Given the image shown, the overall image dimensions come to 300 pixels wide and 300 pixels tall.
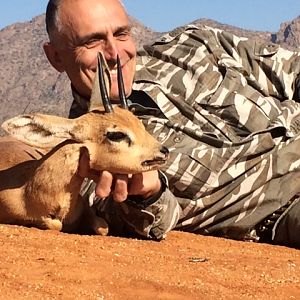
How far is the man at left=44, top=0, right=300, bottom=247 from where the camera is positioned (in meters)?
6.40

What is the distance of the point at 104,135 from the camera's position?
5.71m

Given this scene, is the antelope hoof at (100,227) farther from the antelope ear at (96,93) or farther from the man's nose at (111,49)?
the man's nose at (111,49)

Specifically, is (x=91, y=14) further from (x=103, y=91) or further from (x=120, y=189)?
(x=120, y=189)

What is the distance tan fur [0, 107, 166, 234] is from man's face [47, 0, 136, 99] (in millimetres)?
601

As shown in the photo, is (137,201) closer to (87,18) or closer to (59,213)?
(59,213)

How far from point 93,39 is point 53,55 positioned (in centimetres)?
54

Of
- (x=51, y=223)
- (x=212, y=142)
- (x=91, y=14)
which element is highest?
(x=91, y=14)

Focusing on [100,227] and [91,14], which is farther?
[91,14]

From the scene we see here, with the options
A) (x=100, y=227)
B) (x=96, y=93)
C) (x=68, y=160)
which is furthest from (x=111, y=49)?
(x=100, y=227)

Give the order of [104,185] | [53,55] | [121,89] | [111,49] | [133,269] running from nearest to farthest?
[133,269], [104,185], [121,89], [111,49], [53,55]

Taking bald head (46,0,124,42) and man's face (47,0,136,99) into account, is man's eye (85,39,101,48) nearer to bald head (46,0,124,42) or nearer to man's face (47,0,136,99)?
man's face (47,0,136,99)

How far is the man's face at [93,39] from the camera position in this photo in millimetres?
6422

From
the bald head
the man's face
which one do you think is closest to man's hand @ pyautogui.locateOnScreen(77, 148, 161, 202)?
the man's face

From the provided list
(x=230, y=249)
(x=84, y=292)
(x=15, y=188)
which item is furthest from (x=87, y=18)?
(x=84, y=292)
